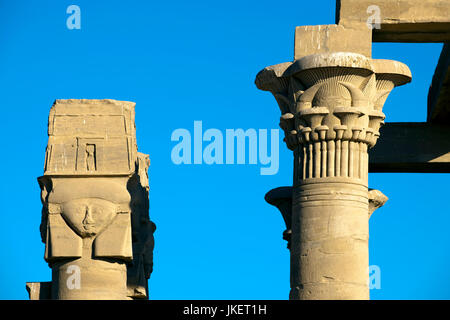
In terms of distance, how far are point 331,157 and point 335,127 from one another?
46 cm

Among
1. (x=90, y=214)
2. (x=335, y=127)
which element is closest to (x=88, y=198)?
(x=90, y=214)

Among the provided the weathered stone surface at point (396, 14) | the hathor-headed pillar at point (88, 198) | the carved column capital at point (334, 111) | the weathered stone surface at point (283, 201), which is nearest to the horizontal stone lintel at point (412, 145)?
the weathered stone surface at point (283, 201)

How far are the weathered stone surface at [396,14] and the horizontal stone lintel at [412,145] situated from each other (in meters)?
5.84

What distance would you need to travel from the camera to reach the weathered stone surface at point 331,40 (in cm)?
2048

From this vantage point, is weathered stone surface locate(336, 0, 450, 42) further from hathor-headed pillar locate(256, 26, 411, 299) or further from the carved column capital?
the carved column capital

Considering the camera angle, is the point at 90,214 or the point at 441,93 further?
the point at 441,93

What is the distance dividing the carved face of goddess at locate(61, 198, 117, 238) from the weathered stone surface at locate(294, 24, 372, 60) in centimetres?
421

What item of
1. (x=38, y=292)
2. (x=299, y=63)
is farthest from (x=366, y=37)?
(x=38, y=292)

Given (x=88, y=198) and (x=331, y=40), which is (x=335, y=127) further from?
(x=88, y=198)

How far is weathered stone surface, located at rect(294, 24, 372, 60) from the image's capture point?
2048cm

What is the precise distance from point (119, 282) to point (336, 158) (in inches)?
187

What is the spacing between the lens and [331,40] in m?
20.5

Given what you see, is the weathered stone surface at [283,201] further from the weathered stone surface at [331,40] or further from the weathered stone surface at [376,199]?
the weathered stone surface at [331,40]

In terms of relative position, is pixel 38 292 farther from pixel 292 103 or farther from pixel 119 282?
pixel 292 103
